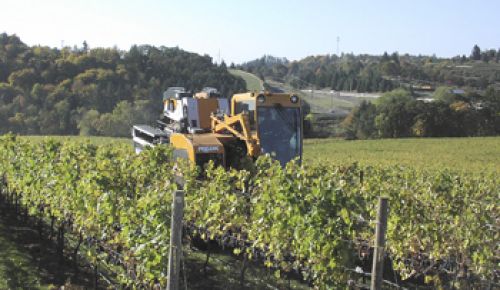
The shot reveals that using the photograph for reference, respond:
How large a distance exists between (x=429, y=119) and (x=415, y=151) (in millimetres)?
15468

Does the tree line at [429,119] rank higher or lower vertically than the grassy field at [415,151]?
higher

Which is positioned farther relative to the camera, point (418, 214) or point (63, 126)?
point (63, 126)

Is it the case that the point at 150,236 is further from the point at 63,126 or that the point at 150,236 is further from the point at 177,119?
the point at 63,126

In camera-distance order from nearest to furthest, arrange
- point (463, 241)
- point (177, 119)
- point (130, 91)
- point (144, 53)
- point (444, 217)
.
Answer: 1. point (463, 241)
2. point (444, 217)
3. point (177, 119)
4. point (130, 91)
5. point (144, 53)

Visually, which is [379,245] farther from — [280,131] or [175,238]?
[280,131]

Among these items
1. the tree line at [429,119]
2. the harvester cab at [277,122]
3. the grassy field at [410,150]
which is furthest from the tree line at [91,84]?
the harvester cab at [277,122]

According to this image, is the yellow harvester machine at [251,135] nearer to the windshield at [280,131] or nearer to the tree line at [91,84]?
the windshield at [280,131]

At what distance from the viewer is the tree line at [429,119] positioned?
176ft

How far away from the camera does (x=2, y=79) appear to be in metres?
58.2

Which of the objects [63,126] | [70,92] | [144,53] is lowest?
[63,126]

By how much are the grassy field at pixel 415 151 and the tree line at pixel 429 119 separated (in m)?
7.24

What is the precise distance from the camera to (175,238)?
16.1 feet

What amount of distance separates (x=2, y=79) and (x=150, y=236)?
5949 centimetres

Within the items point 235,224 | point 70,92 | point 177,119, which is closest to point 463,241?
point 235,224
